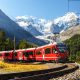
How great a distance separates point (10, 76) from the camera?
66.6 feet

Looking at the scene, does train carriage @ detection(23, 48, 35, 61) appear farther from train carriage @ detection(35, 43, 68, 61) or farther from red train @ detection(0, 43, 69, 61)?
train carriage @ detection(35, 43, 68, 61)

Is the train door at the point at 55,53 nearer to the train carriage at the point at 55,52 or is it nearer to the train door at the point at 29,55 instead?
the train carriage at the point at 55,52

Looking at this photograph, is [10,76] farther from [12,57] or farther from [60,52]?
[12,57]

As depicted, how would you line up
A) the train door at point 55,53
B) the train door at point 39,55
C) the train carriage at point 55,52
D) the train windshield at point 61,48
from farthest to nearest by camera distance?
the train door at point 39,55
the train windshield at point 61,48
the train carriage at point 55,52
the train door at point 55,53

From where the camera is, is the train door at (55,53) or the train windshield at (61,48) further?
the train windshield at (61,48)

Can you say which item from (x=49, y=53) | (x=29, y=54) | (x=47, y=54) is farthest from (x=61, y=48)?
(x=29, y=54)

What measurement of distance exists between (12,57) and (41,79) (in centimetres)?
5244

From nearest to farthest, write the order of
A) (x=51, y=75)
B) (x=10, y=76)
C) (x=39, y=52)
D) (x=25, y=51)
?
(x=10, y=76) < (x=51, y=75) < (x=39, y=52) < (x=25, y=51)

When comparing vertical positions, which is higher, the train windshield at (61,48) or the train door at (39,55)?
the train windshield at (61,48)

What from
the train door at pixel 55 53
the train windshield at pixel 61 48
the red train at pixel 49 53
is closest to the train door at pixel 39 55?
the red train at pixel 49 53

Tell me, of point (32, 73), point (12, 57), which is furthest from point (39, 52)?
point (32, 73)

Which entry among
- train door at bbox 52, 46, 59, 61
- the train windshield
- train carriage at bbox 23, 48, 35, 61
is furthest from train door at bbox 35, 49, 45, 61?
the train windshield

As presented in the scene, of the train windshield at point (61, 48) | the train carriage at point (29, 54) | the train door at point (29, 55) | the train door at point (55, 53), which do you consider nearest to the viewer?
the train door at point (55, 53)

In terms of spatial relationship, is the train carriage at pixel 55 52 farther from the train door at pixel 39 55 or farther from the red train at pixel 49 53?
the train door at pixel 39 55
